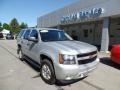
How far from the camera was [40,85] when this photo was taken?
5.38 meters

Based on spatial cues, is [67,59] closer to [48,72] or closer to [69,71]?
[69,71]

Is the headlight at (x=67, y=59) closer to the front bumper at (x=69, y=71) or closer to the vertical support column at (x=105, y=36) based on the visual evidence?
the front bumper at (x=69, y=71)

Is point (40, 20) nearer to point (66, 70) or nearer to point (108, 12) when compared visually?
point (108, 12)

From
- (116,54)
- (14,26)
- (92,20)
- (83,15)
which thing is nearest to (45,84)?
(116,54)

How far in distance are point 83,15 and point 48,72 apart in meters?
12.8

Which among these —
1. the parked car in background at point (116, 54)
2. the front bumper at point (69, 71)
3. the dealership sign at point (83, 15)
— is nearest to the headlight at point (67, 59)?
the front bumper at point (69, 71)

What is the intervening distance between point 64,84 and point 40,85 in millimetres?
820

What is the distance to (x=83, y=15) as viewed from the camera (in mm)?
17188

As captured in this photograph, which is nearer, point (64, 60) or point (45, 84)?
point (64, 60)

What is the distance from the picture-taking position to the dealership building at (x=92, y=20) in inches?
545

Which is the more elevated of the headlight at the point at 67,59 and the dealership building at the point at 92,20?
the dealership building at the point at 92,20

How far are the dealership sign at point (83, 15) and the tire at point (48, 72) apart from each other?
33.2 feet

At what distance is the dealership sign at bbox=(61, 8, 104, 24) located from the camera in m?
14.8

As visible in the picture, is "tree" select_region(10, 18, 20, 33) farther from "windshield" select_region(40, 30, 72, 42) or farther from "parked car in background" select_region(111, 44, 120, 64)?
"parked car in background" select_region(111, 44, 120, 64)
